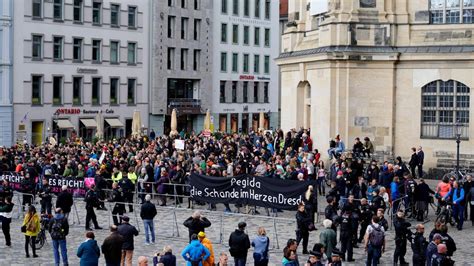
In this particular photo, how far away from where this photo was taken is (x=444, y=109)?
37469mm

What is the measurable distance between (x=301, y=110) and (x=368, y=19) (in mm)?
6785

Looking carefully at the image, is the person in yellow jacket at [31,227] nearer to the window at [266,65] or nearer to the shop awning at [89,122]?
the shop awning at [89,122]

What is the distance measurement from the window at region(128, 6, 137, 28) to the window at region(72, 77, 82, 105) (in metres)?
7.34

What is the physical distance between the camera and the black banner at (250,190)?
26266 mm

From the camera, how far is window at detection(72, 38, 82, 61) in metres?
69.0

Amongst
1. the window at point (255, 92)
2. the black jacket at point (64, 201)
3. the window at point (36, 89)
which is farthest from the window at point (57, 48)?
the black jacket at point (64, 201)

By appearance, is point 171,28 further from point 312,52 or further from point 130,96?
point 312,52

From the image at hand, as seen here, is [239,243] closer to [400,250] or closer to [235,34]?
[400,250]

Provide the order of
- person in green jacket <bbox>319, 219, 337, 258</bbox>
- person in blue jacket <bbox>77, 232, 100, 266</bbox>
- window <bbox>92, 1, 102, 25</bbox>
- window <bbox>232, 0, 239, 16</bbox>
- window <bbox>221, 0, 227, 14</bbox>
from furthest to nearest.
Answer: window <bbox>232, 0, 239, 16</bbox>, window <bbox>221, 0, 227, 14</bbox>, window <bbox>92, 1, 102, 25</bbox>, person in green jacket <bbox>319, 219, 337, 258</bbox>, person in blue jacket <bbox>77, 232, 100, 266</bbox>

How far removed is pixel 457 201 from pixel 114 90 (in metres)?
49.6

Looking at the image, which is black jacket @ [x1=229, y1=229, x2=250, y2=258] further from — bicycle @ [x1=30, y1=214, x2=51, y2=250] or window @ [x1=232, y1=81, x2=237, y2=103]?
window @ [x1=232, y1=81, x2=237, y2=103]

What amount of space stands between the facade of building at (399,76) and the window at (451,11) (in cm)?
4

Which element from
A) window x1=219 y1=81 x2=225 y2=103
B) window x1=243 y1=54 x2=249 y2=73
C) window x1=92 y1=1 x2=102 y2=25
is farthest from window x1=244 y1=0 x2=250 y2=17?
window x1=92 y1=1 x2=102 y2=25

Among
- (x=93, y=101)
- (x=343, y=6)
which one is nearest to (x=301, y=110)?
(x=343, y=6)
